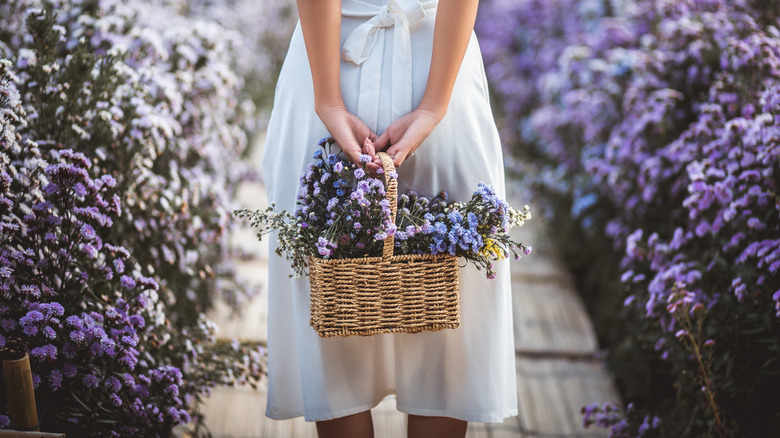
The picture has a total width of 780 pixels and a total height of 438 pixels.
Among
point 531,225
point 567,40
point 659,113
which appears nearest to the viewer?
point 659,113

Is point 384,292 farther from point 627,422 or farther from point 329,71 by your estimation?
point 627,422

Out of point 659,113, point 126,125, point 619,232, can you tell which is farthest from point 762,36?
point 126,125

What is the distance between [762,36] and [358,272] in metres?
1.74

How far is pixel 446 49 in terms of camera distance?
146cm

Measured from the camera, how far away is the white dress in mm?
1539

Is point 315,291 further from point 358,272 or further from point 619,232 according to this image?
point 619,232

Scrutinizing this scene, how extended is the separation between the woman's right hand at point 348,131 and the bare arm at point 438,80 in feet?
0.13

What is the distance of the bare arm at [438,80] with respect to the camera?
144cm

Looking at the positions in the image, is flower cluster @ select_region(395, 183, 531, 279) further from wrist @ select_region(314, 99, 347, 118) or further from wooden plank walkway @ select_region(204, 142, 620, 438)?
wooden plank walkway @ select_region(204, 142, 620, 438)

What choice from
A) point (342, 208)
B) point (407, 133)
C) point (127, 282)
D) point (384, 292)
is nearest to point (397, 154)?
point (407, 133)

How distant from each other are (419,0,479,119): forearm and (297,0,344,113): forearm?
198 mm

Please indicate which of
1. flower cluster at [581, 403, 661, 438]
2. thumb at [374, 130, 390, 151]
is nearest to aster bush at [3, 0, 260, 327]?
thumb at [374, 130, 390, 151]

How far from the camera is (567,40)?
4.37m

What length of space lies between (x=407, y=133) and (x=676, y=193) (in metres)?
1.49
